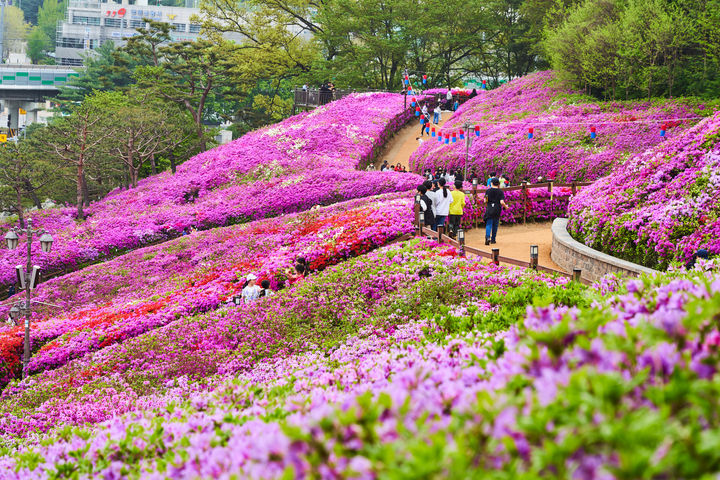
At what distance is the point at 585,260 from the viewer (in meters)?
12.9

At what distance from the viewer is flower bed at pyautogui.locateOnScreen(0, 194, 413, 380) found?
15.9 meters

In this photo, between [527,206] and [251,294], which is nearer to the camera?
[251,294]

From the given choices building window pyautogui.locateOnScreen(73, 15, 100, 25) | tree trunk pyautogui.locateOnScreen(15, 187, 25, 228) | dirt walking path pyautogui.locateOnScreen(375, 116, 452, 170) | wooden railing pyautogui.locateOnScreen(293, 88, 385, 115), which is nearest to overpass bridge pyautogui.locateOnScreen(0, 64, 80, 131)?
building window pyautogui.locateOnScreen(73, 15, 100, 25)

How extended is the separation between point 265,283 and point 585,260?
7068 millimetres

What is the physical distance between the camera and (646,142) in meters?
25.7

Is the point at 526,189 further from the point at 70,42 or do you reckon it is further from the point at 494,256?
the point at 70,42

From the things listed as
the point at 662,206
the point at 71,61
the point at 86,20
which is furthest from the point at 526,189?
the point at 86,20

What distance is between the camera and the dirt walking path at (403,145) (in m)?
36.5

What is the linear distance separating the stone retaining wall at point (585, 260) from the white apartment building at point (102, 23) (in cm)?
14616

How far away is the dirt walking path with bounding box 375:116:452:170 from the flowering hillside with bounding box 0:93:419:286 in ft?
2.15

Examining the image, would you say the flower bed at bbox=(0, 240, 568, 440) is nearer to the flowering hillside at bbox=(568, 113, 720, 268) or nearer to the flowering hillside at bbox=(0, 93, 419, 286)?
the flowering hillside at bbox=(568, 113, 720, 268)

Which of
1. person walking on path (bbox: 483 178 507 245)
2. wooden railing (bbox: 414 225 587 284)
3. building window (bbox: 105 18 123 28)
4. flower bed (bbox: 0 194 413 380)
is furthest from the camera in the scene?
building window (bbox: 105 18 123 28)

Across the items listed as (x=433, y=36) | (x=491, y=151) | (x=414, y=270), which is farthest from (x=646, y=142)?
(x=433, y=36)

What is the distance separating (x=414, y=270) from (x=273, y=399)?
23.4 feet
